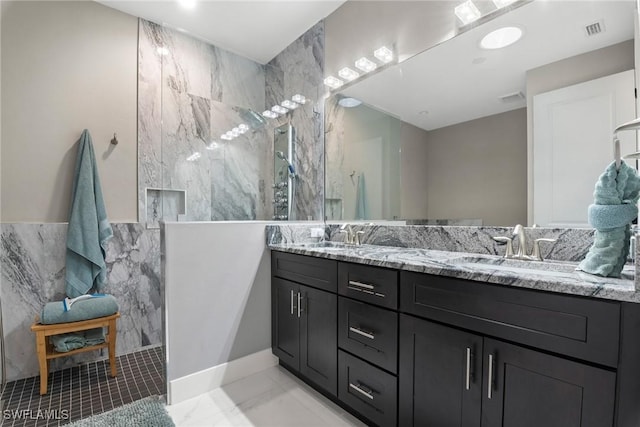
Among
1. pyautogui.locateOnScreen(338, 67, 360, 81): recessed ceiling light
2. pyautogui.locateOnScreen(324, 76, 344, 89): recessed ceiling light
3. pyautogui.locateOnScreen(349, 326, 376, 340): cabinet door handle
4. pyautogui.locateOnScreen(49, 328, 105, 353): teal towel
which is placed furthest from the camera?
pyautogui.locateOnScreen(324, 76, 344, 89): recessed ceiling light

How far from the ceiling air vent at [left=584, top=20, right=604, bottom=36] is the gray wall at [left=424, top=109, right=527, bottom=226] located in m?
0.36

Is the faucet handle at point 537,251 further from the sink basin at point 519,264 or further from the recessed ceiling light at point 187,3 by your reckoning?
the recessed ceiling light at point 187,3

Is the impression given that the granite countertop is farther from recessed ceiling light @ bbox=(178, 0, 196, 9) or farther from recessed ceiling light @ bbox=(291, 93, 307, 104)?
recessed ceiling light @ bbox=(178, 0, 196, 9)

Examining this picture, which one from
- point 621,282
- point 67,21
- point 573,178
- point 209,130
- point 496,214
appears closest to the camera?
point 621,282

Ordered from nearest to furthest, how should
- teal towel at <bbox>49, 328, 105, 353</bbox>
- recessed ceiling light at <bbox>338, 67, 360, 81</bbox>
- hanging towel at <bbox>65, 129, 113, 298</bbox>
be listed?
teal towel at <bbox>49, 328, 105, 353</bbox>, hanging towel at <bbox>65, 129, 113, 298</bbox>, recessed ceiling light at <bbox>338, 67, 360, 81</bbox>

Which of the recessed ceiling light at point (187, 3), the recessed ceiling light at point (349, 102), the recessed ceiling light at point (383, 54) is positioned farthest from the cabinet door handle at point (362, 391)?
the recessed ceiling light at point (187, 3)

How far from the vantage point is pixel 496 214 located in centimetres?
150

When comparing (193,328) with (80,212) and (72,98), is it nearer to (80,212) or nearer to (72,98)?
(80,212)

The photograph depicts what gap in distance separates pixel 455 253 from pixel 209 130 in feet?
7.21

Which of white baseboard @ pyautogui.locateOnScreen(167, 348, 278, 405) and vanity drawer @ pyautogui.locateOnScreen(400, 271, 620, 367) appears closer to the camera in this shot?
vanity drawer @ pyautogui.locateOnScreen(400, 271, 620, 367)

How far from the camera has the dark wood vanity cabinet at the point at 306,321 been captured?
164cm

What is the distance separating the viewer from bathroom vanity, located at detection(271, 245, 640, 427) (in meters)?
0.80

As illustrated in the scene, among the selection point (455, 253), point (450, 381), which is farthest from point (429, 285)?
point (455, 253)

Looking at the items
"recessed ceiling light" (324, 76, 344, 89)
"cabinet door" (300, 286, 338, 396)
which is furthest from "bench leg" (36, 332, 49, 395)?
"recessed ceiling light" (324, 76, 344, 89)
